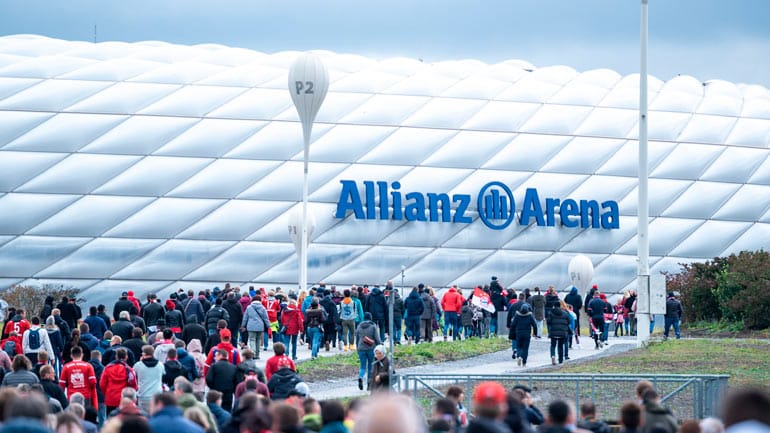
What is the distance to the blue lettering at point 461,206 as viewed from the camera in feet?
153

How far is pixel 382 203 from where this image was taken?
1815 inches

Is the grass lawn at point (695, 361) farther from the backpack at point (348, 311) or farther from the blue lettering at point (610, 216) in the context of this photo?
the blue lettering at point (610, 216)

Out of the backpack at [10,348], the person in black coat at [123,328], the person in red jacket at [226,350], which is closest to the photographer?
the person in red jacket at [226,350]

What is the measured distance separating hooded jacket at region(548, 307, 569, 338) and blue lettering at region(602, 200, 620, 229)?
794 inches

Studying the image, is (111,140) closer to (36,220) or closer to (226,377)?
(36,220)

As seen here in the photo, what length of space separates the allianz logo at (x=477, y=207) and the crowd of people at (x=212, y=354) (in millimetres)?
7784

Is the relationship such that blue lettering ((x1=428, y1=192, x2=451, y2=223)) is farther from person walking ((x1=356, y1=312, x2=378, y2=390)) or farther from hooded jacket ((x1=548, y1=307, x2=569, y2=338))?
person walking ((x1=356, y1=312, x2=378, y2=390))

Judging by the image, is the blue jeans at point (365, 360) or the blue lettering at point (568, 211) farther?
the blue lettering at point (568, 211)

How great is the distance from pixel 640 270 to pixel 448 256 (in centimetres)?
1722

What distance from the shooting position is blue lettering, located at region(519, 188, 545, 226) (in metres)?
47.2

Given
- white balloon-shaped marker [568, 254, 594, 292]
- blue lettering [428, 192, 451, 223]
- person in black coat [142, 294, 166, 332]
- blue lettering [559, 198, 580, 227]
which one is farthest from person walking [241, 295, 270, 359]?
blue lettering [559, 198, 580, 227]

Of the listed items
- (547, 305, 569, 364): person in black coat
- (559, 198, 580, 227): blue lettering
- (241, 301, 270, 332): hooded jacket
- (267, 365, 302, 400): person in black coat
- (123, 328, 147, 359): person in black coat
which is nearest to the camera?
(267, 365, 302, 400): person in black coat

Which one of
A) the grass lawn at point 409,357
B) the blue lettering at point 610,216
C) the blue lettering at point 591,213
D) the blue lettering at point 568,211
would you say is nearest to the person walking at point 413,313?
the grass lawn at point 409,357

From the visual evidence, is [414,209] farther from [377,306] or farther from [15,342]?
[15,342]
